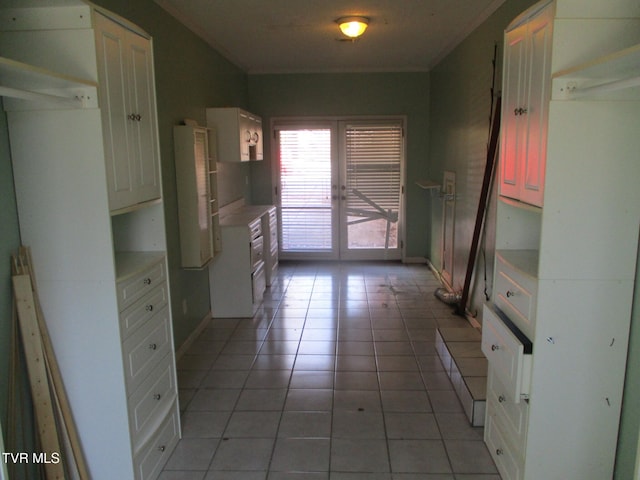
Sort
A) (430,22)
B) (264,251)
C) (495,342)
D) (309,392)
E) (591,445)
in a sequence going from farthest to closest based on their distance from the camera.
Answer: (264,251)
(430,22)
(309,392)
(495,342)
(591,445)

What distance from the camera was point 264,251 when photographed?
222 inches

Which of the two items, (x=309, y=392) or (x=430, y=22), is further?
(x=430, y=22)

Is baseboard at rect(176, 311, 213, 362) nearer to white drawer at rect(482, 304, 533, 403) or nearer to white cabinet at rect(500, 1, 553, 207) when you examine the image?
white drawer at rect(482, 304, 533, 403)

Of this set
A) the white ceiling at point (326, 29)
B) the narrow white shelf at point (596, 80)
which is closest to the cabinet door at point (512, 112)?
the narrow white shelf at point (596, 80)

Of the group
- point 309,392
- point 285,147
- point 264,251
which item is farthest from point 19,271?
point 285,147

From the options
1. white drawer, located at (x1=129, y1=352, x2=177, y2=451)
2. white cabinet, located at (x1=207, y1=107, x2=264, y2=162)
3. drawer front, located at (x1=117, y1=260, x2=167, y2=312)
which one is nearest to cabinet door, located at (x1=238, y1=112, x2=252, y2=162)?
white cabinet, located at (x1=207, y1=107, x2=264, y2=162)

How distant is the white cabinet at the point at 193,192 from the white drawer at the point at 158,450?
1.46 metres

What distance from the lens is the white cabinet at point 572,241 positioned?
1857 millimetres

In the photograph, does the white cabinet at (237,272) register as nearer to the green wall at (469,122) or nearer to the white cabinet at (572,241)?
the green wall at (469,122)

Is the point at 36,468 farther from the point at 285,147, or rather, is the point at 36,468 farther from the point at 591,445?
the point at 285,147

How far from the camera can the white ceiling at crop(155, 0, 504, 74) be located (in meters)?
3.75

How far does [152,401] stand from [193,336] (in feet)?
5.89

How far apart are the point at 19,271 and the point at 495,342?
6.79 feet

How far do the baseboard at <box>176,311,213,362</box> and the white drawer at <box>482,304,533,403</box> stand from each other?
2.36 m
